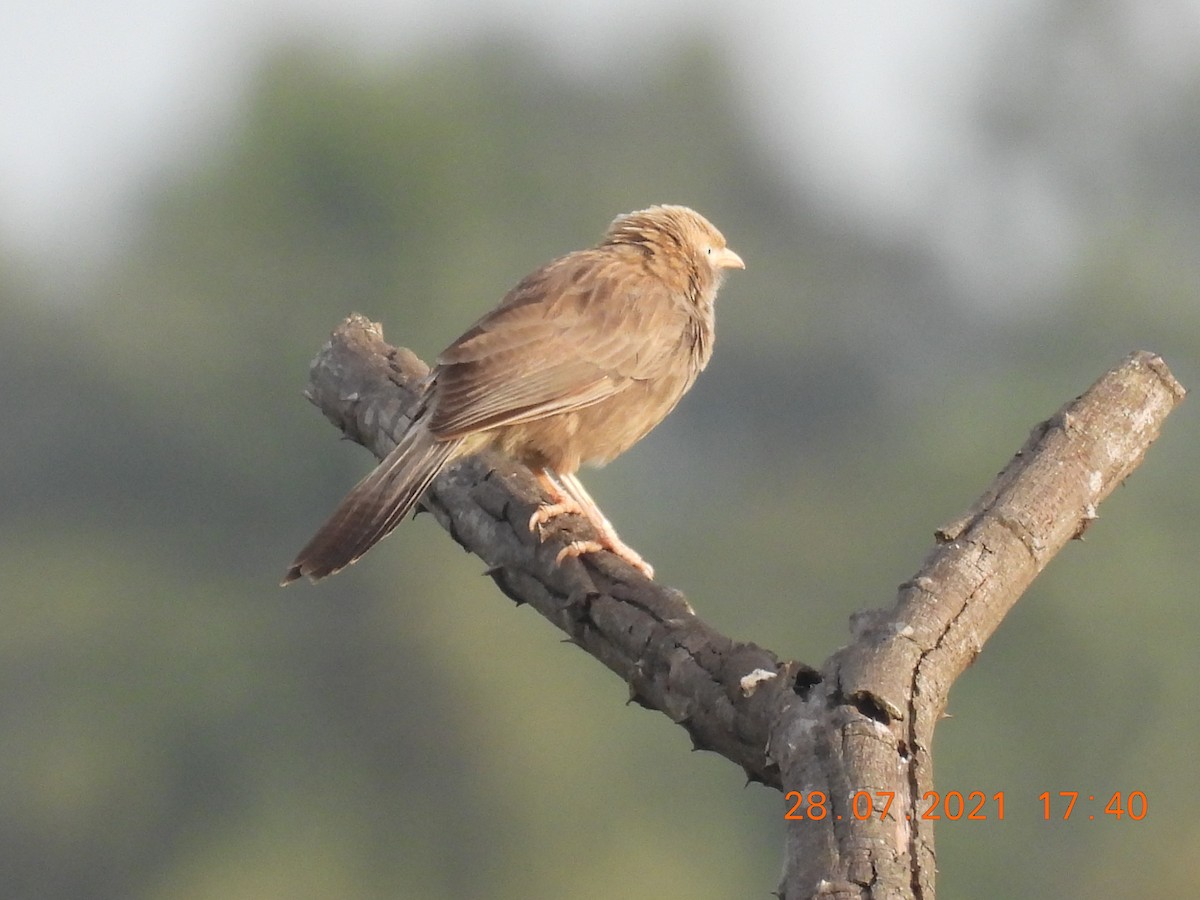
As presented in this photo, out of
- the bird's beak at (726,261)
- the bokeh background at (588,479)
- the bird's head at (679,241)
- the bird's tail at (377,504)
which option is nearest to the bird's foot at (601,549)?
the bird's tail at (377,504)

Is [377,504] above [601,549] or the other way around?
the other way around

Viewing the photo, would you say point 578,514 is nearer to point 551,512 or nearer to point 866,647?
point 551,512

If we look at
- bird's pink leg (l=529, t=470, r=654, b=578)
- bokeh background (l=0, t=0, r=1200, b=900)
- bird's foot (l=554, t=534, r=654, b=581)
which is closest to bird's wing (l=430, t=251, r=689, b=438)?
bird's pink leg (l=529, t=470, r=654, b=578)

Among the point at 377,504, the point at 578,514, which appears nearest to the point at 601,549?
the point at 578,514

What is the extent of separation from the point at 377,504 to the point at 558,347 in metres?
1.18

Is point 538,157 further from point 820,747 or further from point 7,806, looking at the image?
point 820,747

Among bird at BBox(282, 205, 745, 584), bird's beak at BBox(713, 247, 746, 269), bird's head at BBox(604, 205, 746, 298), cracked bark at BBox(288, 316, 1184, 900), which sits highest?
bird's beak at BBox(713, 247, 746, 269)

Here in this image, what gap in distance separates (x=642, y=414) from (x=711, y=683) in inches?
106

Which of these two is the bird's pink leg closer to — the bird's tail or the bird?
the bird

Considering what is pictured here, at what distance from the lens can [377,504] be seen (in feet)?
22.4

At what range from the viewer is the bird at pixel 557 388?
686 centimetres

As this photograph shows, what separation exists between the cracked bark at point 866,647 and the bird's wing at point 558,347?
0.51 metres

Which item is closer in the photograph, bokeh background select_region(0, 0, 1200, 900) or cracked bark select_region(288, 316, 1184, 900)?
cracked bark select_region(288, 316, 1184, 900)

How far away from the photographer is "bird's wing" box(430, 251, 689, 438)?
7.31m
